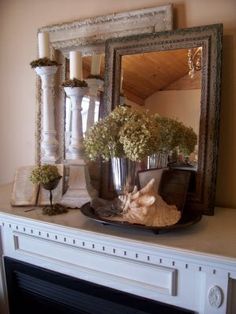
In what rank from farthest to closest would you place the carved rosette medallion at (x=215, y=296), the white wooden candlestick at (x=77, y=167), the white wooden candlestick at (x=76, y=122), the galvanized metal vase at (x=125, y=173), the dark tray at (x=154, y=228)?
the white wooden candlestick at (x=76, y=122) → the white wooden candlestick at (x=77, y=167) → the galvanized metal vase at (x=125, y=173) → the dark tray at (x=154, y=228) → the carved rosette medallion at (x=215, y=296)

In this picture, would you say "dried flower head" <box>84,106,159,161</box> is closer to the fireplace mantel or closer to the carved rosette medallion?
the fireplace mantel

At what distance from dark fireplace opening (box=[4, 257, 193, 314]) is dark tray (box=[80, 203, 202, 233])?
25 centimetres

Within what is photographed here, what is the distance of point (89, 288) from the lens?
107 cm

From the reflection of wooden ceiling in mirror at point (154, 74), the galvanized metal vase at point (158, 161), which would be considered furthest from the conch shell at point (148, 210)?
the reflection of wooden ceiling in mirror at point (154, 74)

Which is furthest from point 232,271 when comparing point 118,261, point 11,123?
point 11,123

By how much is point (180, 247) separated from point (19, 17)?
1681mm

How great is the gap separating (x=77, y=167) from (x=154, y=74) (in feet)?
1.86

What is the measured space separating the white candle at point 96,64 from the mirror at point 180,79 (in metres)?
0.11

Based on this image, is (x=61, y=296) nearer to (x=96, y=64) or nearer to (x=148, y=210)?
(x=148, y=210)

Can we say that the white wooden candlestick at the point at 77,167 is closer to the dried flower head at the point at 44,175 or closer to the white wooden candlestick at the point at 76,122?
the white wooden candlestick at the point at 76,122

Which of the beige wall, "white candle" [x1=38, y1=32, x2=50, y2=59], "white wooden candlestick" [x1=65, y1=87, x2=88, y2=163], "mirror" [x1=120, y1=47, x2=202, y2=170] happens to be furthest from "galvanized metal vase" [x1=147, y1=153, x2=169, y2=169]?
"white candle" [x1=38, y1=32, x2=50, y2=59]

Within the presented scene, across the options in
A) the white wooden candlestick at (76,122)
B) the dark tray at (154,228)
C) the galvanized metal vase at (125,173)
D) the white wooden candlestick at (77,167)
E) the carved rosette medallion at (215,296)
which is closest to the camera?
the carved rosette medallion at (215,296)

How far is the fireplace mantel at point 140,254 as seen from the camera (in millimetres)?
841

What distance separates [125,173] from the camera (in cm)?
114
